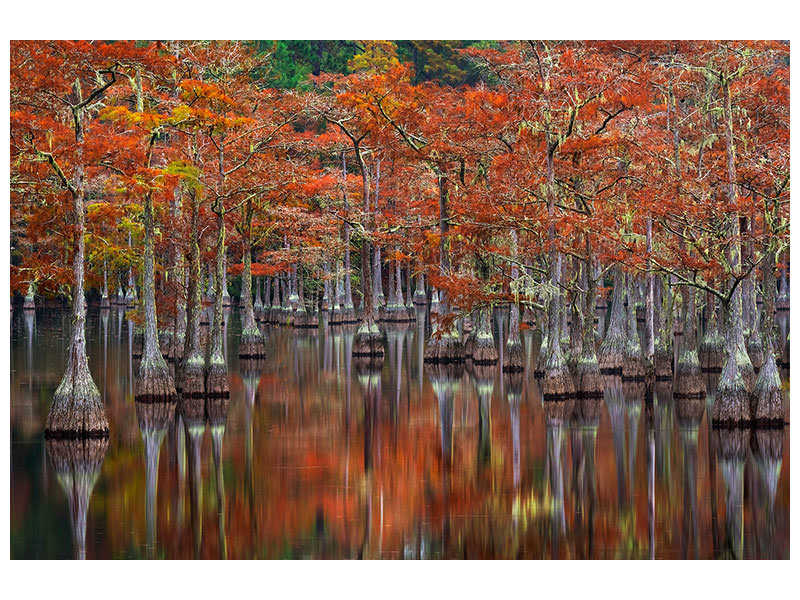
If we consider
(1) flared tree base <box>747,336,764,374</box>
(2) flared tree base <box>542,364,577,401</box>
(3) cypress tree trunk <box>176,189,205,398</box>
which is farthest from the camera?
(1) flared tree base <box>747,336,764,374</box>

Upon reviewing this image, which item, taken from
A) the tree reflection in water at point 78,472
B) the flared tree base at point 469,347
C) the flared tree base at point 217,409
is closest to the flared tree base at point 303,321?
the flared tree base at point 469,347

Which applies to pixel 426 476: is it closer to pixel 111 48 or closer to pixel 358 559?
pixel 358 559

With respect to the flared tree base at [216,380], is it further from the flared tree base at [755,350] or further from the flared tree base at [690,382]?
the flared tree base at [755,350]

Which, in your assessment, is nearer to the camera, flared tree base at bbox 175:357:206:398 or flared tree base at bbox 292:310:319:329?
flared tree base at bbox 175:357:206:398

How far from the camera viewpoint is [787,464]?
19.2 meters

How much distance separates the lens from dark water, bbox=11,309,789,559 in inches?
569

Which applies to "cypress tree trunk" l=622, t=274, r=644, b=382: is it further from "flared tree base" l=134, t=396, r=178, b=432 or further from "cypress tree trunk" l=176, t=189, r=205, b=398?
"flared tree base" l=134, t=396, r=178, b=432

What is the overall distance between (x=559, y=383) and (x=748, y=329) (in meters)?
9.75

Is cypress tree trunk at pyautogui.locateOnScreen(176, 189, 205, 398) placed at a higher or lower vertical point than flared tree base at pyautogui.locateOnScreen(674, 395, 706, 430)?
higher

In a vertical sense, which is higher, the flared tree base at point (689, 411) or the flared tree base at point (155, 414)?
the flared tree base at point (155, 414)

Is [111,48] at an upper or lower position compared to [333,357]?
upper

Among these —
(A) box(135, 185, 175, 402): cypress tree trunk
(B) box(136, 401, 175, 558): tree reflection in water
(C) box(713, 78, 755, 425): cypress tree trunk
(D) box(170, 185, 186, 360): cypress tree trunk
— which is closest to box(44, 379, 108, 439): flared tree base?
(B) box(136, 401, 175, 558): tree reflection in water

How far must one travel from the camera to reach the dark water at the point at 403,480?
569 inches
